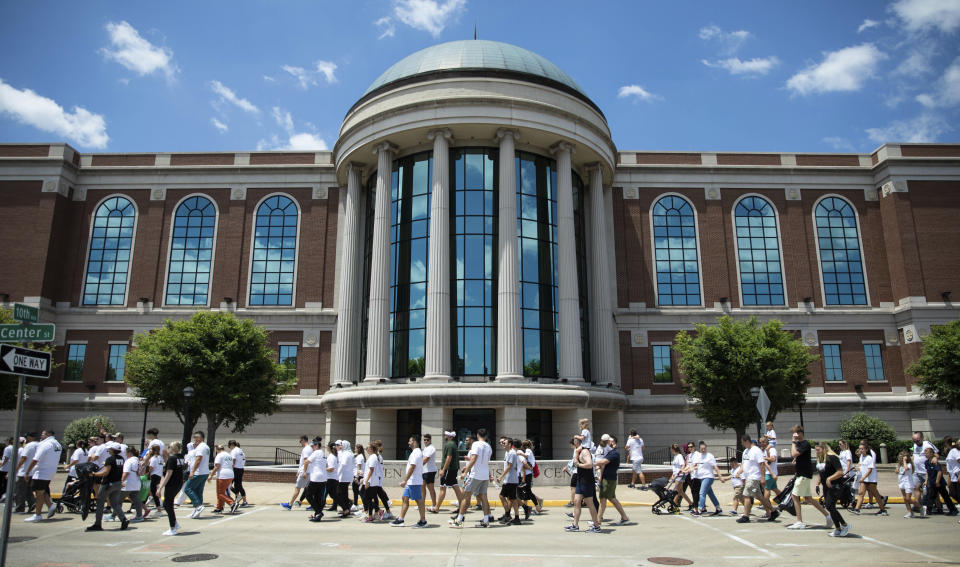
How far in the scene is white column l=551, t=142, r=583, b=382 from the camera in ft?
99.6

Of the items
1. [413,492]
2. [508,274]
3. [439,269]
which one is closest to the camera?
[413,492]

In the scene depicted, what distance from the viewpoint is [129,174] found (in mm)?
39375

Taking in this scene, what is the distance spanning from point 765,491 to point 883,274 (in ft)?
97.5

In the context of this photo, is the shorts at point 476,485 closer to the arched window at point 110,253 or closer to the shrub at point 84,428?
the shrub at point 84,428

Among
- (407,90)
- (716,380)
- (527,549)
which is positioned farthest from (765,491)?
(407,90)

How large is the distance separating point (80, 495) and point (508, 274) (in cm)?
Answer: 1852

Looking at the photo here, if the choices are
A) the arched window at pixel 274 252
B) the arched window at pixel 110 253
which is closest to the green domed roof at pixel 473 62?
the arched window at pixel 274 252

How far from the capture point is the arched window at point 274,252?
1481 inches

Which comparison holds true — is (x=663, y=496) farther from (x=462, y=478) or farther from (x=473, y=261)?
(x=473, y=261)

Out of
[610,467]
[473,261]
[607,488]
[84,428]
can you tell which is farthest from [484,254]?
[84,428]

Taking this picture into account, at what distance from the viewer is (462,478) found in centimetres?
1520

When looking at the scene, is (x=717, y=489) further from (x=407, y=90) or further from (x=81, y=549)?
(x=407, y=90)

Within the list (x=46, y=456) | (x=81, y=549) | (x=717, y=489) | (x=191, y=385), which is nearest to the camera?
(x=81, y=549)

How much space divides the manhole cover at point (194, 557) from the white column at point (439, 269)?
1715 centimetres
